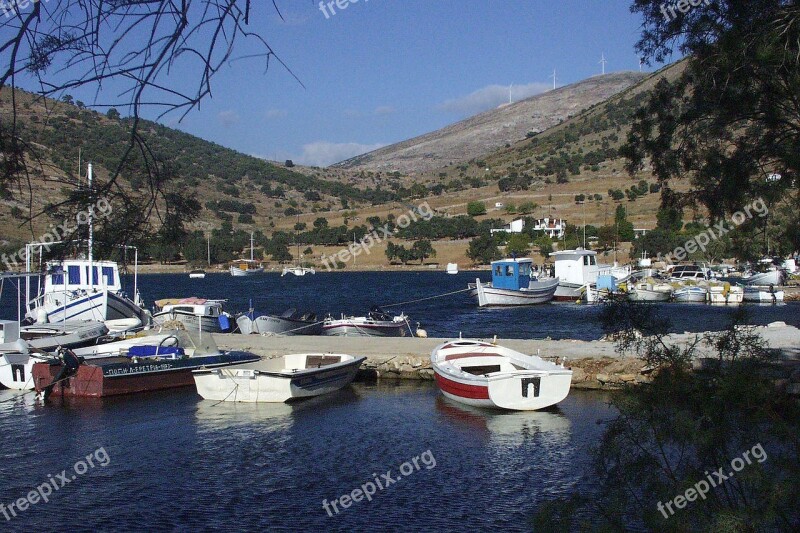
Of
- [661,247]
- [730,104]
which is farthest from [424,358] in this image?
[661,247]

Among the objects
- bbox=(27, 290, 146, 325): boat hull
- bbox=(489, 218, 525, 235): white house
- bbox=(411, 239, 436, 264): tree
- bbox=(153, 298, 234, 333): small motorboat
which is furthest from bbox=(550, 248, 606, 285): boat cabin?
bbox=(411, 239, 436, 264): tree

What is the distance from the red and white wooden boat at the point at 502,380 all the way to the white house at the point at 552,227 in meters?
91.8

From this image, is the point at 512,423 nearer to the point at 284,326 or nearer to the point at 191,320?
the point at 284,326

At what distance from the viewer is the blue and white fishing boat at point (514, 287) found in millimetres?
55625

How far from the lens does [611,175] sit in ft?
448

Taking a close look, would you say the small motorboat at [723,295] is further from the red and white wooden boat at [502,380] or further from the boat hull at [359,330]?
the red and white wooden boat at [502,380]

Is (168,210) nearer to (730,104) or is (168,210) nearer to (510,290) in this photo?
(730,104)

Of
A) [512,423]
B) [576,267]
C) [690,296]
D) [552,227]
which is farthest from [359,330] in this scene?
[552,227]

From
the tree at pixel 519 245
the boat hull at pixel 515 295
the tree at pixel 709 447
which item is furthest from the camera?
the tree at pixel 519 245

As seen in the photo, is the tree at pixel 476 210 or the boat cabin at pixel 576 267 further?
the tree at pixel 476 210

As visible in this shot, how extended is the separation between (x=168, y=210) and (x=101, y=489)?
342 inches

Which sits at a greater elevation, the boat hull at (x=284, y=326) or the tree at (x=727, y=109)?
the tree at (x=727, y=109)

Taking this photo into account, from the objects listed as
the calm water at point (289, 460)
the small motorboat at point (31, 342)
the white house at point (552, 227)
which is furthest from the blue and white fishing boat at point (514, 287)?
the white house at point (552, 227)

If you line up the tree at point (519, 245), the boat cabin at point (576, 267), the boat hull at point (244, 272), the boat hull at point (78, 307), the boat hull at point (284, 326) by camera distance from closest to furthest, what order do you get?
the boat hull at point (78, 307) → the boat hull at point (284, 326) → the boat cabin at point (576, 267) → the tree at point (519, 245) → the boat hull at point (244, 272)
